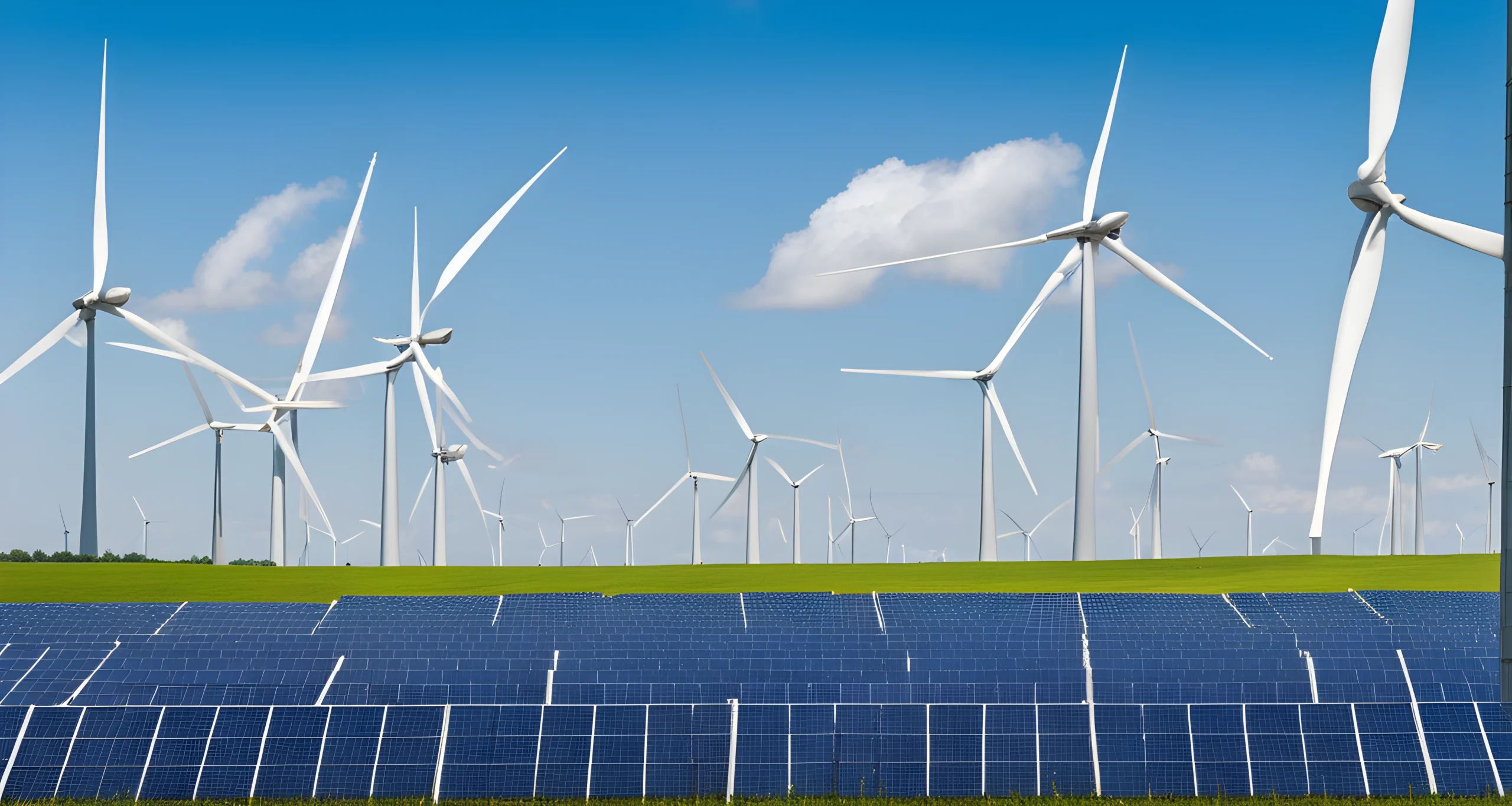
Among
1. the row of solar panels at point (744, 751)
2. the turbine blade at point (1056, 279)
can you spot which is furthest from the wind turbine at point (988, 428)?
the row of solar panels at point (744, 751)

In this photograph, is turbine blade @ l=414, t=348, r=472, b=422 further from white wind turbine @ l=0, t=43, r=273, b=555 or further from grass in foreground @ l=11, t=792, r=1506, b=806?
grass in foreground @ l=11, t=792, r=1506, b=806

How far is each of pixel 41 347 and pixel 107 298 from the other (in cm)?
705

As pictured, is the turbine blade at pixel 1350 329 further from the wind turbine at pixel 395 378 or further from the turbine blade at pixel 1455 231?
the wind turbine at pixel 395 378

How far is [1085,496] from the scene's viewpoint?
65062 mm

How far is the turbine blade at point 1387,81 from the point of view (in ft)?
141

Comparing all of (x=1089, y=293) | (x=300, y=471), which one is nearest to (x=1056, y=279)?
(x=1089, y=293)

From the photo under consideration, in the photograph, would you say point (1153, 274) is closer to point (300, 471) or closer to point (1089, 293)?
point (1089, 293)

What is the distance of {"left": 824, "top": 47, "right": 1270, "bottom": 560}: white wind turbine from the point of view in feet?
211

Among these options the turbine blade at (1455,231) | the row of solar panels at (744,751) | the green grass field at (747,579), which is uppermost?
the turbine blade at (1455,231)

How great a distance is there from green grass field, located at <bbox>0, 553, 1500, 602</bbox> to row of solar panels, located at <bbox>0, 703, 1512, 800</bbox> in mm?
35421

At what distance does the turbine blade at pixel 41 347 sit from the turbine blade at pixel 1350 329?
5006 centimetres

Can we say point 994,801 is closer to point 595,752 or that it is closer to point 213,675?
point 595,752

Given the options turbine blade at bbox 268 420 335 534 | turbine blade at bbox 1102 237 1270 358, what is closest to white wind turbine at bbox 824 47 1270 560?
turbine blade at bbox 1102 237 1270 358

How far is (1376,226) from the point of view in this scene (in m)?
44.8
